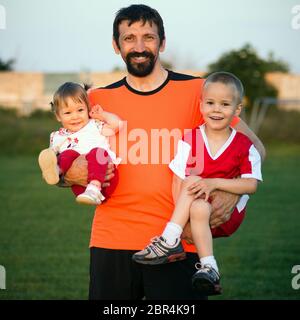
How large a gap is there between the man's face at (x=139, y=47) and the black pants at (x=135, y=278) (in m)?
1.09

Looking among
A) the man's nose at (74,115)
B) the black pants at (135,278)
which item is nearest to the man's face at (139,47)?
the man's nose at (74,115)

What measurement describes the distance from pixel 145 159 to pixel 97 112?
405mm

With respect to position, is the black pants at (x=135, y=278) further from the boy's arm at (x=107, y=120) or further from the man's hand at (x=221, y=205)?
the boy's arm at (x=107, y=120)

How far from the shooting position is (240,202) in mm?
4516

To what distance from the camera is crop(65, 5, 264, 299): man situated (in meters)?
4.44

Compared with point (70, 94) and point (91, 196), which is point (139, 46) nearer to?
point (70, 94)

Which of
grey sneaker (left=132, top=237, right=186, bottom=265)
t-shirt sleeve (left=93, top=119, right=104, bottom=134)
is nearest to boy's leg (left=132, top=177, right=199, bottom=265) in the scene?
grey sneaker (left=132, top=237, right=186, bottom=265)

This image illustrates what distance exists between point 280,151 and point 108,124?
2273cm

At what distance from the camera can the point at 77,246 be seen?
1023cm

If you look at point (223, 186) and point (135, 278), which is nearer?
point (223, 186)

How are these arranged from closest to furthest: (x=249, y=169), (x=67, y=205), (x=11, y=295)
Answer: (x=249, y=169) → (x=11, y=295) → (x=67, y=205)

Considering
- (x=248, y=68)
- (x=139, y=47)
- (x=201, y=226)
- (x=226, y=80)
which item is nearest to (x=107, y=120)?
(x=139, y=47)

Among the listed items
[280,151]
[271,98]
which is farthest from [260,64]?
[280,151]
